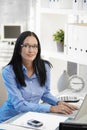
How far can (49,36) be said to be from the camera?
3.04 meters

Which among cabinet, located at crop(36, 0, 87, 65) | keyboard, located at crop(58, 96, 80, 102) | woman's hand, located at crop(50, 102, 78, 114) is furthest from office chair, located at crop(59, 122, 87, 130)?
cabinet, located at crop(36, 0, 87, 65)

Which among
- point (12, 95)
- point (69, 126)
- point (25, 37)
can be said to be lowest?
point (12, 95)

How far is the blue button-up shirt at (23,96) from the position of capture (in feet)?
6.57

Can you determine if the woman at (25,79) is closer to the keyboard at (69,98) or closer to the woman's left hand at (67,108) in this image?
the woman's left hand at (67,108)

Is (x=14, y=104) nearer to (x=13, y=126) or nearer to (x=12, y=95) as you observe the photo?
(x=12, y=95)

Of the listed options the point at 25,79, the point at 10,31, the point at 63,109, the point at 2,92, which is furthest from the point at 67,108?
the point at 10,31

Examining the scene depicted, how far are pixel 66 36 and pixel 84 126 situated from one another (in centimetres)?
182

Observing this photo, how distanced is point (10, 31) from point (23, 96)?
1.71 meters

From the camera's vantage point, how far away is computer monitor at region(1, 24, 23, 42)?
3680 mm

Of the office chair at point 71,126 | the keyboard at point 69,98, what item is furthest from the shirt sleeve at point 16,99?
the office chair at point 71,126

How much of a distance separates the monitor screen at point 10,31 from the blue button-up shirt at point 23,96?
153 cm

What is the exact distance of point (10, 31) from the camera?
12.2 ft

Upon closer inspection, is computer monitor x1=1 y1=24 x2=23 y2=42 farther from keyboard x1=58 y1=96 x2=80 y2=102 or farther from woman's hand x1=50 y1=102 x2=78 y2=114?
woman's hand x1=50 y1=102 x2=78 y2=114

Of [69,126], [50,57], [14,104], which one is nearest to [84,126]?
[69,126]
